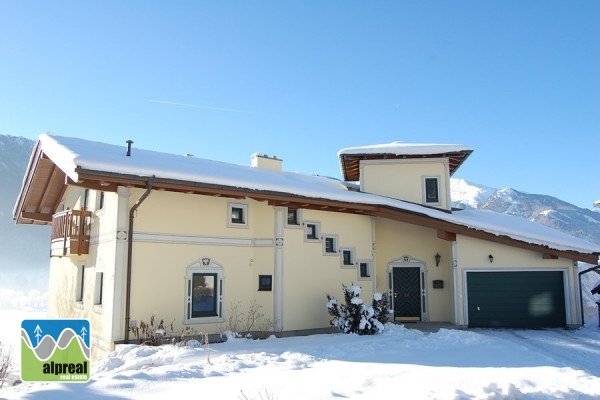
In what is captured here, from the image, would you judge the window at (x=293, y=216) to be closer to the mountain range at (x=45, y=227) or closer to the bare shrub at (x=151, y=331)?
the bare shrub at (x=151, y=331)

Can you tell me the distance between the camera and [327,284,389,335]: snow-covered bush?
38.3ft

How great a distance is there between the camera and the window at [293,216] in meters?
12.9

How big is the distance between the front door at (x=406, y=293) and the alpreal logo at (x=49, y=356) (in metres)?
10.3

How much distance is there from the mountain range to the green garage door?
67090 mm

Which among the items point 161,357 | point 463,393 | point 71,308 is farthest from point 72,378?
point 71,308

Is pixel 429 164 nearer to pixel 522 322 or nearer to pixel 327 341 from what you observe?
pixel 522 322

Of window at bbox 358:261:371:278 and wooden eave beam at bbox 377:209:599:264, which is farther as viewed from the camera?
window at bbox 358:261:371:278

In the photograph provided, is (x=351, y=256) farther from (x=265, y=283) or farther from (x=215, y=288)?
(x=215, y=288)

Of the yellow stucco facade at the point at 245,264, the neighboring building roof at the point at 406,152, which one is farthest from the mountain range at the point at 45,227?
the yellow stucco facade at the point at 245,264

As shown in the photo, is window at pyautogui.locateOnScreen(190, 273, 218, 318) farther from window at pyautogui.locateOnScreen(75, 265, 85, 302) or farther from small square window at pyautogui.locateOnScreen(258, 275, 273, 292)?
window at pyautogui.locateOnScreen(75, 265, 85, 302)

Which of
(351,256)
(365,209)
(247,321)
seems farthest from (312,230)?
(247,321)

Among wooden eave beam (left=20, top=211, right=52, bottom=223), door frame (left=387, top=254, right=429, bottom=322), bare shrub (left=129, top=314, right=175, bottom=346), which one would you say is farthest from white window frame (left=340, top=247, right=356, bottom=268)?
wooden eave beam (left=20, top=211, right=52, bottom=223)

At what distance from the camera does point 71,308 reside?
1355cm

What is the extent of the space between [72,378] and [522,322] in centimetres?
1204
